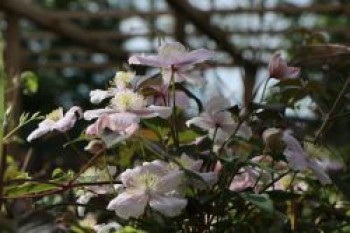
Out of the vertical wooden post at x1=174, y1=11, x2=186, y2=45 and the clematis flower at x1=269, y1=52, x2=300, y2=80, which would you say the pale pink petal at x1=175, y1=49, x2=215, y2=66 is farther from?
the vertical wooden post at x1=174, y1=11, x2=186, y2=45

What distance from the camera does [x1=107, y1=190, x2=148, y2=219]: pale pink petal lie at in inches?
28.9

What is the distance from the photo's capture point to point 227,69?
6902 millimetres

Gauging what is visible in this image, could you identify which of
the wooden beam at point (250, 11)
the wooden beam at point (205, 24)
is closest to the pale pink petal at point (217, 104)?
the wooden beam at point (205, 24)

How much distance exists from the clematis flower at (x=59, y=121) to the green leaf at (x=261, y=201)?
0.72 ft

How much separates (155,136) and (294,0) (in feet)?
17.8

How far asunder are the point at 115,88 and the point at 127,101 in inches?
4.1

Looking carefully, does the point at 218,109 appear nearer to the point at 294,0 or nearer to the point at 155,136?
the point at 155,136

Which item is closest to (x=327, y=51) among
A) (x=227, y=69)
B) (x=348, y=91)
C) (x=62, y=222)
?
(x=348, y=91)

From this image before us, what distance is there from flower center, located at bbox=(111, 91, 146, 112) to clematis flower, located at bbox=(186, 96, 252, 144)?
10cm

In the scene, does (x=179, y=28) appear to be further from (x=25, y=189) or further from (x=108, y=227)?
(x=25, y=189)

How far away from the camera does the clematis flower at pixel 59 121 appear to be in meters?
0.83

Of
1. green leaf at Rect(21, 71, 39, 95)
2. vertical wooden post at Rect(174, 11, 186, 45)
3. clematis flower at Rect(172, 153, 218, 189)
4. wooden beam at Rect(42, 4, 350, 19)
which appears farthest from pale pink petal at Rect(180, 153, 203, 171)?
vertical wooden post at Rect(174, 11, 186, 45)

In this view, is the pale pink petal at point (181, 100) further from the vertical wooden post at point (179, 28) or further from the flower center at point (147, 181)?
the vertical wooden post at point (179, 28)

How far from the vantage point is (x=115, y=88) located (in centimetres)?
90
